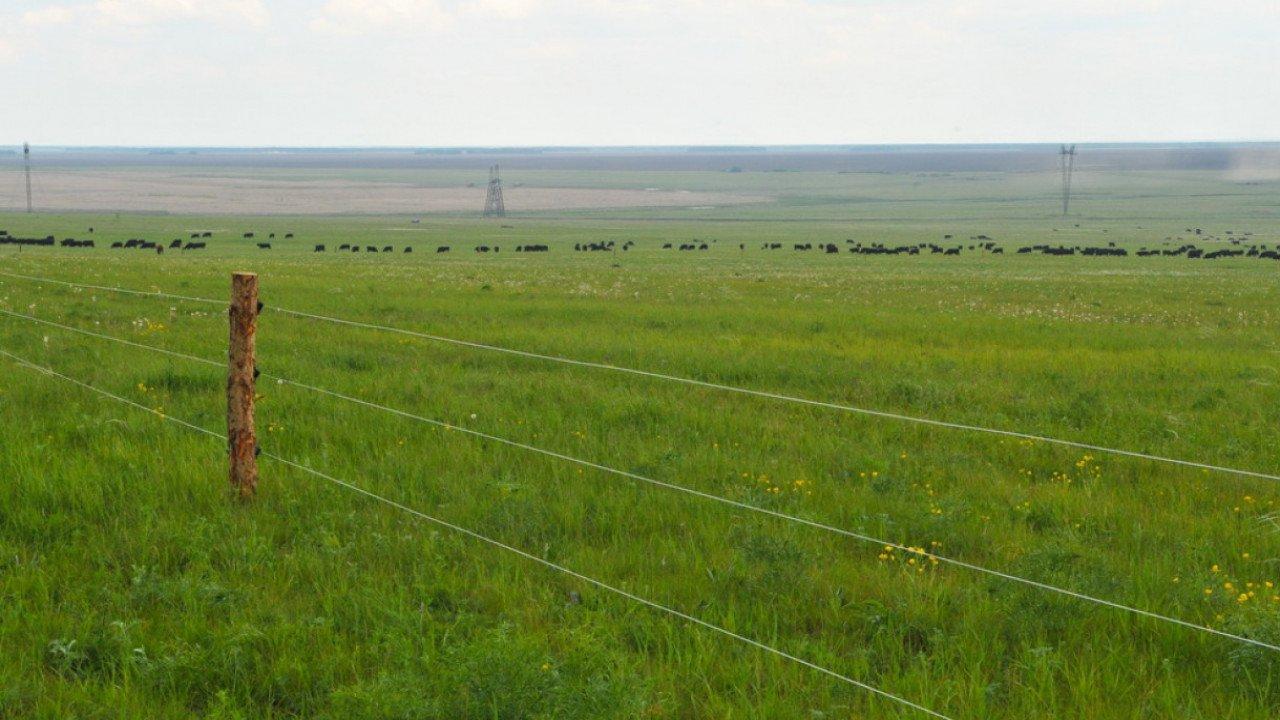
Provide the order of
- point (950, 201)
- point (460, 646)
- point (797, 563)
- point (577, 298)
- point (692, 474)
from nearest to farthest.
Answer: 1. point (460, 646)
2. point (797, 563)
3. point (692, 474)
4. point (577, 298)
5. point (950, 201)

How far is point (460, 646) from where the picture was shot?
6.25 meters

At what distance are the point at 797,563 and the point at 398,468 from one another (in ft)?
13.4

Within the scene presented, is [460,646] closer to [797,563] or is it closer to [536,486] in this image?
[797,563]

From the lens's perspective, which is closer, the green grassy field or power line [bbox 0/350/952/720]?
power line [bbox 0/350/952/720]

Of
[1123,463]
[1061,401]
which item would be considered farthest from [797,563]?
[1061,401]

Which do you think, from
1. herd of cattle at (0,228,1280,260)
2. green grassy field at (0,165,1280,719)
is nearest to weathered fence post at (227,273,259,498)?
green grassy field at (0,165,1280,719)

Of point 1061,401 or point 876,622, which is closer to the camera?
point 876,622

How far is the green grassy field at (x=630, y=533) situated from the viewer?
20.3 ft

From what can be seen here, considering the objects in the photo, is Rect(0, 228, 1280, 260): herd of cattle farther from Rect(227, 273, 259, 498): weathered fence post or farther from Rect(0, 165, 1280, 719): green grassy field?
Rect(227, 273, 259, 498): weathered fence post

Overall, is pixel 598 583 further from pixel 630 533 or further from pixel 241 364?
pixel 241 364

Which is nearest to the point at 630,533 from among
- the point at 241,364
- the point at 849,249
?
the point at 241,364

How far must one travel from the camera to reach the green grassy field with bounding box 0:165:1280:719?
Result: 6.18 metres

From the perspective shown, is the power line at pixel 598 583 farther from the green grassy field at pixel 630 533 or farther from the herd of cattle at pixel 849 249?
the herd of cattle at pixel 849 249

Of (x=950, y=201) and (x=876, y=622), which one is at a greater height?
(x=950, y=201)
